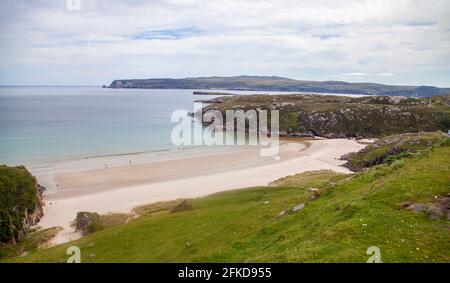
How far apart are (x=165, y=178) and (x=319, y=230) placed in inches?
2629

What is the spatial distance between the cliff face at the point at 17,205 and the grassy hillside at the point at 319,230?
13641 mm

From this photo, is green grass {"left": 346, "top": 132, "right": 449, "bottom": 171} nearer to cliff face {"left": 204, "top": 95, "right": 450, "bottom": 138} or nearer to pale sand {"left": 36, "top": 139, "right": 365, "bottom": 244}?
pale sand {"left": 36, "top": 139, "right": 365, "bottom": 244}

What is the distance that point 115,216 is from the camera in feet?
190

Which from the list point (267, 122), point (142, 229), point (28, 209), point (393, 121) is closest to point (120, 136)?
point (267, 122)

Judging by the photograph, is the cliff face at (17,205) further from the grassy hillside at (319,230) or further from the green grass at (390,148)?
the green grass at (390,148)

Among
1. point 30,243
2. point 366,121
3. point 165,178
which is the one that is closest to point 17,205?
point 30,243

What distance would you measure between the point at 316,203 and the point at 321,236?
10143 mm

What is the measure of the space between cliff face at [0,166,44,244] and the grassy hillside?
1364cm

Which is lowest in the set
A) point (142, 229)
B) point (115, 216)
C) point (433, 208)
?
point (115, 216)

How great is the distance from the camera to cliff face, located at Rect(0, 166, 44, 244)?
4909 cm

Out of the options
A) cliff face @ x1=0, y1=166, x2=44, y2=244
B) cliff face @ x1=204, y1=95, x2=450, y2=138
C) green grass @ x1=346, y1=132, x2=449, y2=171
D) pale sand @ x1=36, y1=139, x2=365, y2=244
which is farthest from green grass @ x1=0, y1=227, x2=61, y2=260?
cliff face @ x1=204, y1=95, x2=450, y2=138

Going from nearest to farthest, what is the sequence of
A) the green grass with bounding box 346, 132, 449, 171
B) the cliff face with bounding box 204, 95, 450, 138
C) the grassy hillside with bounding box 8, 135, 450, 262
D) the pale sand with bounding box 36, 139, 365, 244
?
the grassy hillside with bounding box 8, 135, 450, 262, the pale sand with bounding box 36, 139, 365, 244, the green grass with bounding box 346, 132, 449, 171, the cliff face with bounding box 204, 95, 450, 138

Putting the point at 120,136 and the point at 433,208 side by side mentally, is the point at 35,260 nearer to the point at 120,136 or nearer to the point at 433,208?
the point at 433,208
